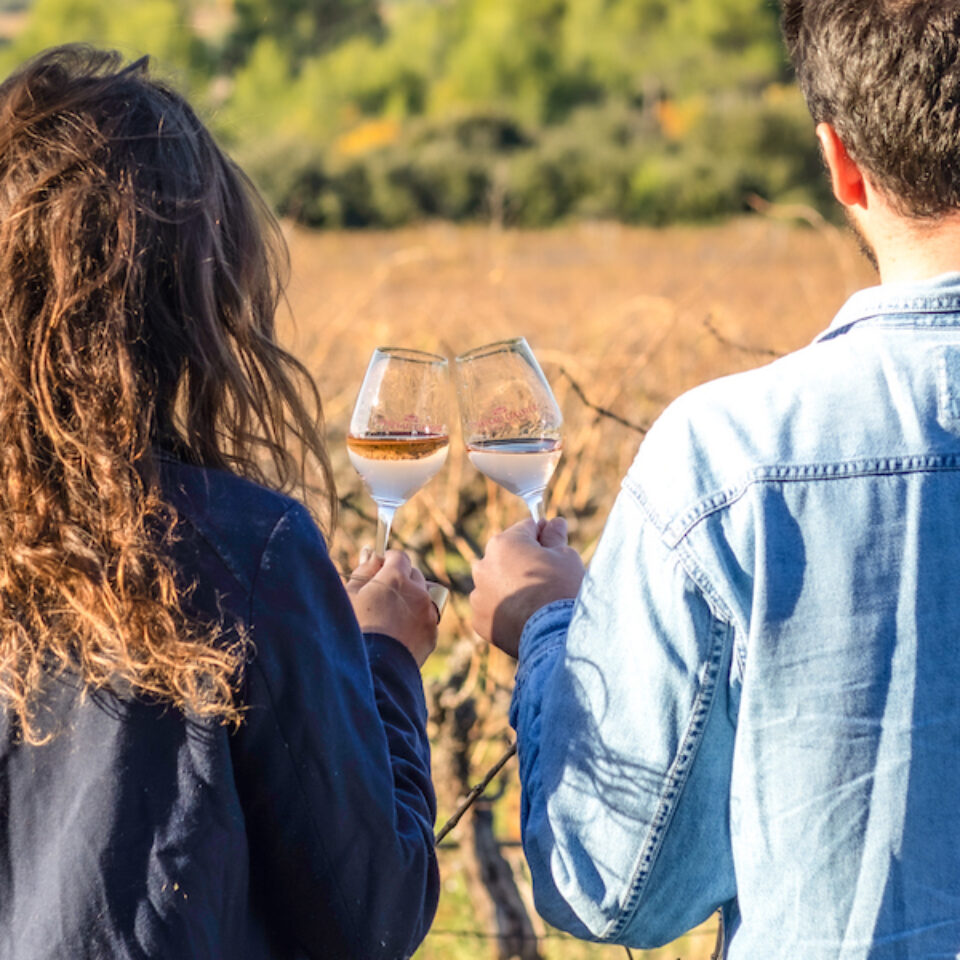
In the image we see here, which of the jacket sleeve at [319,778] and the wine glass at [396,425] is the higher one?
the wine glass at [396,425]

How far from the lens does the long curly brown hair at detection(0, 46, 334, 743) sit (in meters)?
1.12

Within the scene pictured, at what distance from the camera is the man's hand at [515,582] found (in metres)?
1.52

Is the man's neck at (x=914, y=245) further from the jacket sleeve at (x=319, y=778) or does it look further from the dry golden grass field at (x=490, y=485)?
the dry golden grass field at (x=490, y=485)

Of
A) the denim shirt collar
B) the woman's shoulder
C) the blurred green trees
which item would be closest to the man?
the denim shirt collar

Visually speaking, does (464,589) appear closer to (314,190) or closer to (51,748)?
(51,748)

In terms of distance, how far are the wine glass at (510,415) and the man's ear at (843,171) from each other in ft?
1.76

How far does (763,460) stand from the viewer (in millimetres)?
1124

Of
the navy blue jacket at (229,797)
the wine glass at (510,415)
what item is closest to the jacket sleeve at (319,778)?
the navy blue jacket at (229,797)

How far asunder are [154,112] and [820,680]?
35.3 inches

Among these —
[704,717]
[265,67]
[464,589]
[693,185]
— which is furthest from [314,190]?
[704,717]

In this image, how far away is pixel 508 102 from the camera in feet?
203

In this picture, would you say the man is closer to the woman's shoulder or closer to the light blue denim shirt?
the light blue denim shirt

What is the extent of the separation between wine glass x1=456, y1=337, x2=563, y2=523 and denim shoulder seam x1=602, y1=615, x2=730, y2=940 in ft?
1.81

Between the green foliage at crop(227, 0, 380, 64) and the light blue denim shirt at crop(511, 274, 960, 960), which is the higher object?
the green foliage at crop(227, 0, 380, 64)
